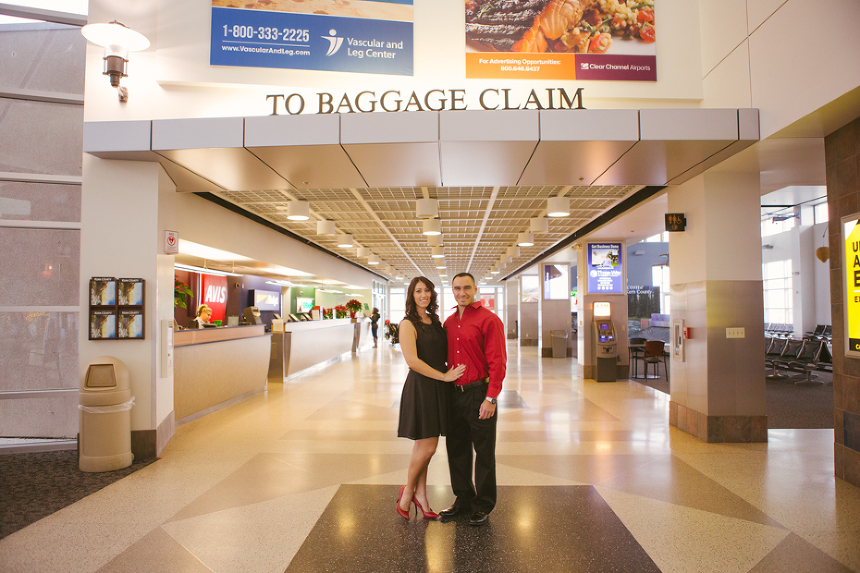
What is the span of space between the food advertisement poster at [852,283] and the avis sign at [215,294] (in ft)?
41.7

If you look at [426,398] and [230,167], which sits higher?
[230,167]

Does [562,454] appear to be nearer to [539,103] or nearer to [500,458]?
[500,458]

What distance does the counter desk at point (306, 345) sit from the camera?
1020cm

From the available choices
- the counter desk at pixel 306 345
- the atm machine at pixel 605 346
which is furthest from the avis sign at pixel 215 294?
the atm machine at pixel 605 346

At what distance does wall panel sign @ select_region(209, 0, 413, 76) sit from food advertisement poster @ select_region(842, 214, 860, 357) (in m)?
4.37

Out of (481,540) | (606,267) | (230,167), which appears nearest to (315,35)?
(230,167)

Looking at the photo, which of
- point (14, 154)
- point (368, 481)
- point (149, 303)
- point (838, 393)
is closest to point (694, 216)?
point (838, 393)

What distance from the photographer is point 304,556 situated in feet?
9.16

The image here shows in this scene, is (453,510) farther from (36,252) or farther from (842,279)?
(36,252)

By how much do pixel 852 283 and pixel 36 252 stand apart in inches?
318

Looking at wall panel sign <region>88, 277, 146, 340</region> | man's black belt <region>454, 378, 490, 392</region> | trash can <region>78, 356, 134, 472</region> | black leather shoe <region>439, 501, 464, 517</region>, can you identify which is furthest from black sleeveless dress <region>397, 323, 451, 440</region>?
wall panel sign <region>88, 277, 146, 340</region>

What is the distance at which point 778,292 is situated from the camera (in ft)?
56.0

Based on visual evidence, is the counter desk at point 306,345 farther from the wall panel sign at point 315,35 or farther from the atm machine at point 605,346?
the atm machine at point 605,346

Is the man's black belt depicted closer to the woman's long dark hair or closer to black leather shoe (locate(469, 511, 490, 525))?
the woman's long dark hair
